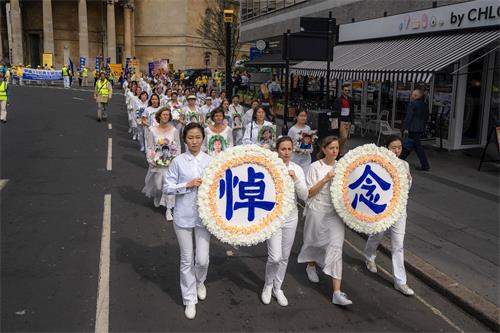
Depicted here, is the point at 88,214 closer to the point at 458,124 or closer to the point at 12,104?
the point at 458,124

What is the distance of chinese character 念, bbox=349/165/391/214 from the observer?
17.8 feet

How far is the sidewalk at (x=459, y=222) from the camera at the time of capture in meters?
6.28

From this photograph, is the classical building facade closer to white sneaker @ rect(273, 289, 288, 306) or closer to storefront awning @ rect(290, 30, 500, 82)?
storefront awning @ rect(290, 30, 500, 82)

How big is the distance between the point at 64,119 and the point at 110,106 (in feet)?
23.3

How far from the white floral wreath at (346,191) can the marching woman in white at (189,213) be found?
4.60 feet

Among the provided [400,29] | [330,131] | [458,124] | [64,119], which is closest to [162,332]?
[330,131]

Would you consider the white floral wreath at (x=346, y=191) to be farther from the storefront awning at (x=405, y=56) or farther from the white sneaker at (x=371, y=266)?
the storefront awning at (x=405, y=56)

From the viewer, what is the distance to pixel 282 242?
525 cm

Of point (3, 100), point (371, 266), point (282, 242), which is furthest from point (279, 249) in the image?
point (3, 100)

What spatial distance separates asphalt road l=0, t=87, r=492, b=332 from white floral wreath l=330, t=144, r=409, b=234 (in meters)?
0.85

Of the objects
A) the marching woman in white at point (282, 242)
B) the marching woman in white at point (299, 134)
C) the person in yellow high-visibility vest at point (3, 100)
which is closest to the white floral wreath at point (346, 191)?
the marching woman in white at point (282, 242)

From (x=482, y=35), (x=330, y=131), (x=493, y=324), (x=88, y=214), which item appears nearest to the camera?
(x=493, y=324)

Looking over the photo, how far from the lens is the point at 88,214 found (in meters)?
8.36

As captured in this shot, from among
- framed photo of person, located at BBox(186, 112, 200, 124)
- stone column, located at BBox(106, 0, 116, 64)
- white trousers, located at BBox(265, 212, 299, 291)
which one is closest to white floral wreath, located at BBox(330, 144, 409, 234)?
white trousers, located at BBox(265, 212, 299, 291)
